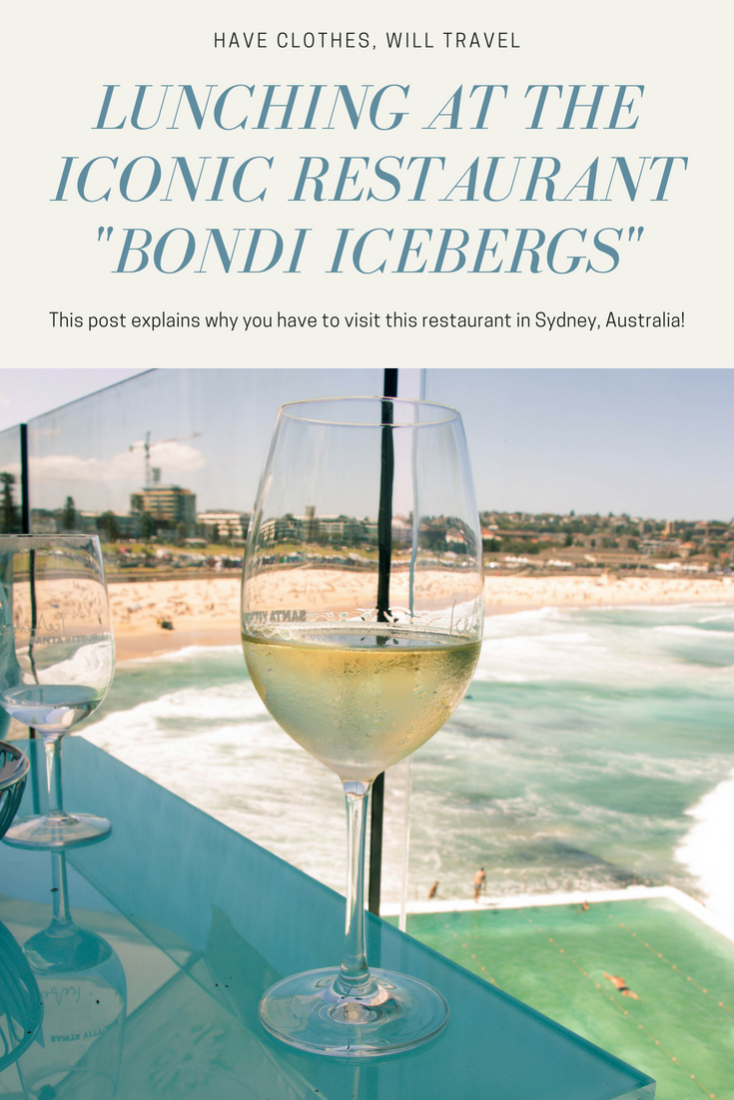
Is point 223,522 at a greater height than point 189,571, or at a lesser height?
greater

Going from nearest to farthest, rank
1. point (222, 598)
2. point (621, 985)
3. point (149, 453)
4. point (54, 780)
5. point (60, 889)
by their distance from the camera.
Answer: point (60, 889) → point (54, 780) → point (621, 985) → point (149, 453) → point (222, 598)

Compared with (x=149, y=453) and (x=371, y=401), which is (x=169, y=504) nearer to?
(x=149, y=453)

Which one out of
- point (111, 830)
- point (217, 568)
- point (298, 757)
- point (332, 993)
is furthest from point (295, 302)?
point (298, 757)

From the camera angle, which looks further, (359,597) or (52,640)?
(52,640)

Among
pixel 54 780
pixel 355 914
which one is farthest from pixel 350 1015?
pixel 54 780

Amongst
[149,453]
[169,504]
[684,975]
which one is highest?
[149,453]

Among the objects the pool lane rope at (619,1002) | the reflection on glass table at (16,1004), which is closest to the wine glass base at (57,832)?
the reflection on glass table at (16,1004)

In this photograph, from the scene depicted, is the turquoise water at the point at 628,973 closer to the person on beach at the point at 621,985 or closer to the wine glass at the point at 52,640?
the person on beach at the point at 621,985

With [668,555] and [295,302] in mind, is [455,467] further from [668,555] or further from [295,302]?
[668,555]
